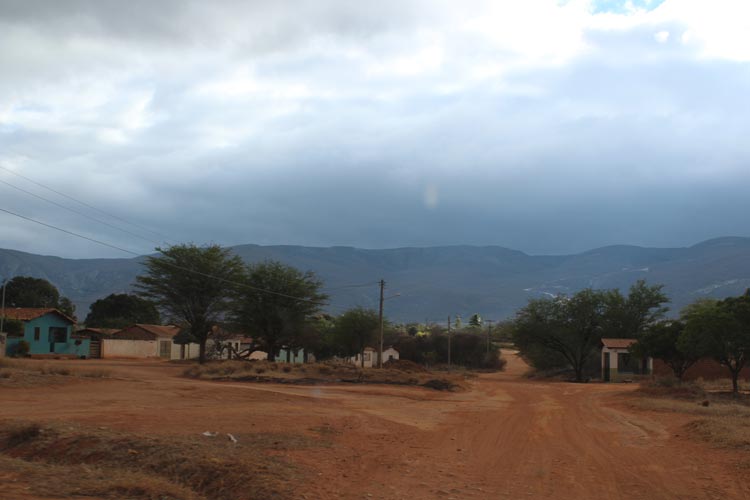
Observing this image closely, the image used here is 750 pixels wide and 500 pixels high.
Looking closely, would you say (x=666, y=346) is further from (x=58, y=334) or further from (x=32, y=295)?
(x=32, y=295)

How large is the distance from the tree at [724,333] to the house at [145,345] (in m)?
49.1

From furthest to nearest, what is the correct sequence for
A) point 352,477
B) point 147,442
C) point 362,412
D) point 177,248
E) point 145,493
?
point 177,248
point 362,412
point 147,442
point 352,477
point 145,493

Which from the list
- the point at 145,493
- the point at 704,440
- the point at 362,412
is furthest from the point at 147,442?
the point at 704,440

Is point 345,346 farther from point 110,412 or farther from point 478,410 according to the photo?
point 110,412

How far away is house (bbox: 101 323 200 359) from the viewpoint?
65.0 metres

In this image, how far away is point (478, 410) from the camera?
24797mm

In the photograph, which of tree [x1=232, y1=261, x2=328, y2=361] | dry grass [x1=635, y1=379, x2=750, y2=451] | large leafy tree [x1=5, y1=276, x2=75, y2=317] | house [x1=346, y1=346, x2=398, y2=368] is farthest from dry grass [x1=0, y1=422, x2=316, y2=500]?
large leafy tree [x1=5, y1=276, x2=75, y2=317]

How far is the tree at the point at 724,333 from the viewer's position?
96.7 ft

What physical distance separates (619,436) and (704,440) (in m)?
2.04

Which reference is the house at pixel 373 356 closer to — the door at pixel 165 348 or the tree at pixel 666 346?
the door at pixel 165 348

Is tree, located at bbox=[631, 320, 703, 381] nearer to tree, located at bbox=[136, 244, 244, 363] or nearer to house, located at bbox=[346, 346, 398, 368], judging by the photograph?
tree, located at bbox=[136, 244, 244, 363]

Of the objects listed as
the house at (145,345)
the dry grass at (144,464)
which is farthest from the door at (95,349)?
the dry grass at (144,464)

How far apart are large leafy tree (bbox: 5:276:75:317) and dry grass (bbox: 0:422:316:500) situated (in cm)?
8961

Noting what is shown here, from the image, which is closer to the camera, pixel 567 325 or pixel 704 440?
pixel 704 440
